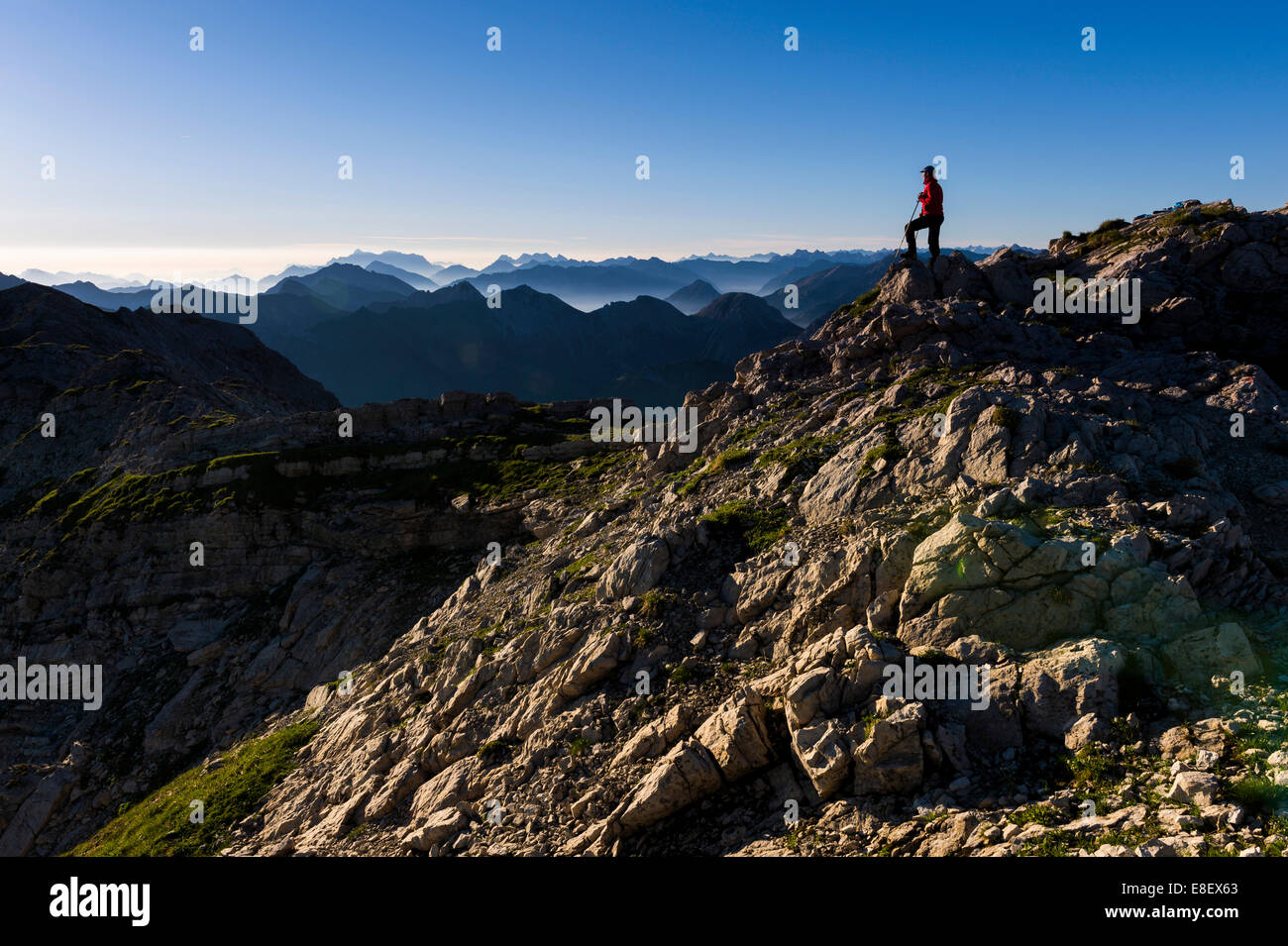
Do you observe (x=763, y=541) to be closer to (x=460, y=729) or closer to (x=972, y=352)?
(x=460, y=729)

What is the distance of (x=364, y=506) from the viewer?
144 feet

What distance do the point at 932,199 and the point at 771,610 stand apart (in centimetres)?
2353

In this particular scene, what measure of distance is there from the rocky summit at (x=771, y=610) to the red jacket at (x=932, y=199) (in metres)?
4.38

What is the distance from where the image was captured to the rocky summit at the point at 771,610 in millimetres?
12836

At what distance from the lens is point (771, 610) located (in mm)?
18781

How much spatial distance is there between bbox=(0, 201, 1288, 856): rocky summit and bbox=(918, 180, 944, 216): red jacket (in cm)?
438
